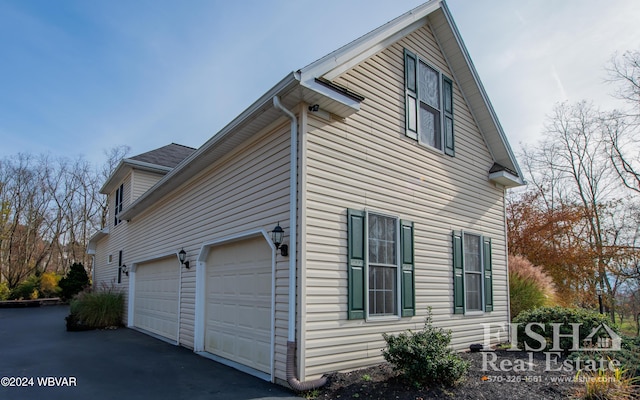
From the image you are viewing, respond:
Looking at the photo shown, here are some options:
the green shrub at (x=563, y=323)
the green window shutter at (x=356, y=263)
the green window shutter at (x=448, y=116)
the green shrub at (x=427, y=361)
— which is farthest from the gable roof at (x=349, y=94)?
the green shrub at (x=427, y=361)

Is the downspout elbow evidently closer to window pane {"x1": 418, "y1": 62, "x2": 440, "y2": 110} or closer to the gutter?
the gutter

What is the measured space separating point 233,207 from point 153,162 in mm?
9076

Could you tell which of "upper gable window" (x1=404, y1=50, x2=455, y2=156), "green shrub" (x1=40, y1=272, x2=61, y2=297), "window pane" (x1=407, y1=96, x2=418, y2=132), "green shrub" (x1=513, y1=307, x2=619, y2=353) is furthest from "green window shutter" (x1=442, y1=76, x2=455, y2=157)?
"green shrub" (x1=40, y1=272, x2=61, y2=297)

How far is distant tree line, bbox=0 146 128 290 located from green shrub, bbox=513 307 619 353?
30.0m

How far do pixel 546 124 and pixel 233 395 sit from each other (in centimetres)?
2366

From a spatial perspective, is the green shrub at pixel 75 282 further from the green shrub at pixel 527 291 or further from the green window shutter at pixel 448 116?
the green window shutter at pixel 448 116

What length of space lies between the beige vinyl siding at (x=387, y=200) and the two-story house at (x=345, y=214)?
28mm

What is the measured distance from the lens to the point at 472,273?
29.2ft

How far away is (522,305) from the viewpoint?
10.7 m

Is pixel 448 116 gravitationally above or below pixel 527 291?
above

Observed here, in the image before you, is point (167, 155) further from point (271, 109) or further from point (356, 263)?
point (356, 263)

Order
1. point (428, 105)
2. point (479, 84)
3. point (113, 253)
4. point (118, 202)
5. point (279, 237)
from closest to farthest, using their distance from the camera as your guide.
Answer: point (279, 237), point (428, 105), point (479, 84), point (113, 253), point (118, 202)

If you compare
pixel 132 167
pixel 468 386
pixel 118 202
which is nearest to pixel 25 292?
pixel 118 202

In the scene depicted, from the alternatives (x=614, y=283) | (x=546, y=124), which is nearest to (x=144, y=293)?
(x=614, y=283)
